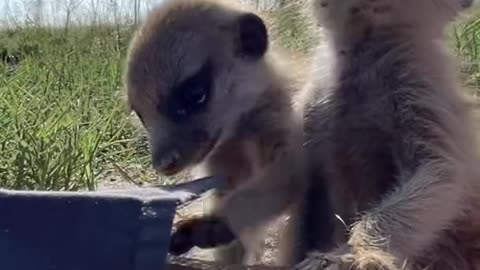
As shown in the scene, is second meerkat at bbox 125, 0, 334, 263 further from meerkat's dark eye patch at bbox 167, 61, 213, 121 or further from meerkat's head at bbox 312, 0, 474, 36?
meerkat's head at bbox 312, 0, 474, 36

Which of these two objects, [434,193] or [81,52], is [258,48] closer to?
[434,193]

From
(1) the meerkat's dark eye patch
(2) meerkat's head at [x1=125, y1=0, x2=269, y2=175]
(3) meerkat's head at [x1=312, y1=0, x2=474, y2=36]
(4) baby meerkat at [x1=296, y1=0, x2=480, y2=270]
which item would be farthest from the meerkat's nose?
(3) meerkat's head at [x1=312, y1=0, x2=474, y2=36]

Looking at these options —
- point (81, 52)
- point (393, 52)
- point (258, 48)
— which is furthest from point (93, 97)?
point (393, 52)

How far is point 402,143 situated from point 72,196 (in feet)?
2.69

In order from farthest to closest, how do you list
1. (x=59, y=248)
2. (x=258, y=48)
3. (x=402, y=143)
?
(x=258, y=48)
(x=402, y=143)
(x=59, y=248)

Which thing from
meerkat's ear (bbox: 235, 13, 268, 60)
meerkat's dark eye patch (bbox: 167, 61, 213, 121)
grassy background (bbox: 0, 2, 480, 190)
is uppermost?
meerkat's ear (bbox: 235, 13, 268, 60)

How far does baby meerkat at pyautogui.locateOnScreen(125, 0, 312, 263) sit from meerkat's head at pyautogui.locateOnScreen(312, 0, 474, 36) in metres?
0.30

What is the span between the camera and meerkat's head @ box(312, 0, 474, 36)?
264 cm

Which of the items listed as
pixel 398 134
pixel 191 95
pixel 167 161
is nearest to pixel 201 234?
pixel 167 161

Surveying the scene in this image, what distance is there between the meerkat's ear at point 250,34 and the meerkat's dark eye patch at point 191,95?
0.12 metres

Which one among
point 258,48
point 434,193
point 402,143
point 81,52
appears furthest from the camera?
point 81,52

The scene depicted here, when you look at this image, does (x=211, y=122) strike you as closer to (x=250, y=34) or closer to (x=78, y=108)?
(x=250, y=34)

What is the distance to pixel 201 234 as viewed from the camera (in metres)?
2.69

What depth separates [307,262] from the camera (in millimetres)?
2145
